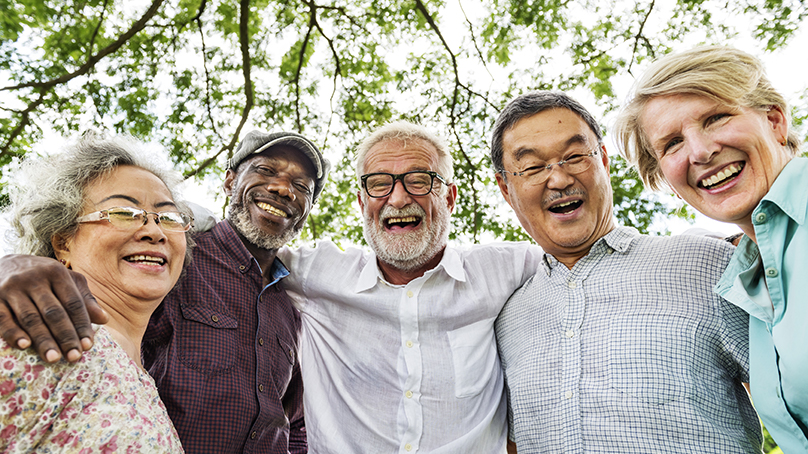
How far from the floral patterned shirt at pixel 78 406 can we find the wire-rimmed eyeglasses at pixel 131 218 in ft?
1.72

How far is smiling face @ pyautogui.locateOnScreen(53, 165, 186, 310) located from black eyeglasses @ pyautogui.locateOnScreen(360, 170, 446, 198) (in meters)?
1.33

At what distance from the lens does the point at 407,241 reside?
2832 mm

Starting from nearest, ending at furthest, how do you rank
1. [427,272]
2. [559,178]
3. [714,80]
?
[714,80] → [559,178] → [427,272]

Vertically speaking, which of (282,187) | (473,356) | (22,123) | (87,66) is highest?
(87,66)

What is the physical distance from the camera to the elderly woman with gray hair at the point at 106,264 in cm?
135

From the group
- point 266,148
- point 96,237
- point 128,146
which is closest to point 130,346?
point 96,237

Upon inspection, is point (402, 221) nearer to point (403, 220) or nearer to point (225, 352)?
point (403, 220)

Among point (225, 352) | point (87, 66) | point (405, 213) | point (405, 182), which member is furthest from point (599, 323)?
point (87, 66)

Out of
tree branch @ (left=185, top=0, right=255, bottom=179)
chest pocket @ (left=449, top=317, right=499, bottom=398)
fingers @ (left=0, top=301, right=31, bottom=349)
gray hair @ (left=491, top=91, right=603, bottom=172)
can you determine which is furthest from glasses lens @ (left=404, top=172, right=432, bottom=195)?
tree branch @ (left=185, top=0, right=255, bottom=179)

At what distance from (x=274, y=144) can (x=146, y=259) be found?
133 cm

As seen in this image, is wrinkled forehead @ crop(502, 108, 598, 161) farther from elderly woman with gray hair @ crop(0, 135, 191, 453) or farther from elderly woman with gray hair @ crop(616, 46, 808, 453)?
elderly woman with gray hair @ crop(0, 135, 191, 453)

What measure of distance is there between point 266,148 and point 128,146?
1051mm

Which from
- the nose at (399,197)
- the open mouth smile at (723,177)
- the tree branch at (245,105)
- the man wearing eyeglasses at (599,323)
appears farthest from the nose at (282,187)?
the tree branch at (245,105)

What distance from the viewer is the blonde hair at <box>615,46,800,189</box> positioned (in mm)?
1811
